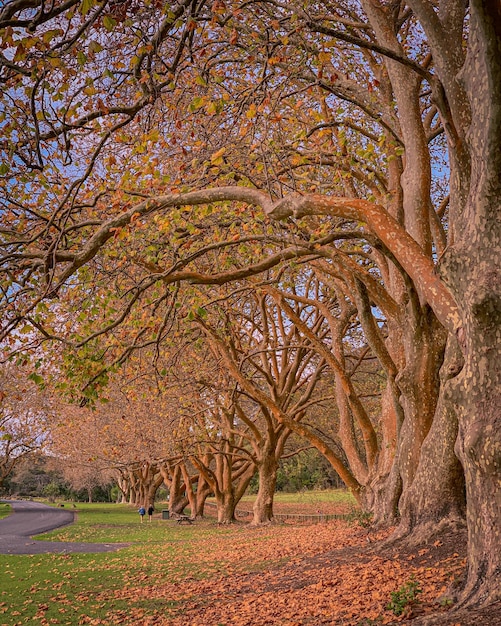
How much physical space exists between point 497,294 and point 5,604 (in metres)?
9.99

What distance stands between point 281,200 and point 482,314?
262 cm

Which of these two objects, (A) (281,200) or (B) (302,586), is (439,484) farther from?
(A) (281,200)

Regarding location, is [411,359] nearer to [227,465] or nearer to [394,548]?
[394,548]

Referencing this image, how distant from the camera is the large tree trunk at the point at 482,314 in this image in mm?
4789

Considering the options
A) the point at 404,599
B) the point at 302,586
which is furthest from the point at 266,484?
the point at 404,599

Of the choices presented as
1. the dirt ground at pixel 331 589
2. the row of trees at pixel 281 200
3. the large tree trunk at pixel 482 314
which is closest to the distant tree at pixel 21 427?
the row of trees at pixel 281 200

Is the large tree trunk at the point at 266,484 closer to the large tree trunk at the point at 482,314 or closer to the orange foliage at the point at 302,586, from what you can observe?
the orange foliage at the point at 302,586

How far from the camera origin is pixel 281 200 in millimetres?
6410

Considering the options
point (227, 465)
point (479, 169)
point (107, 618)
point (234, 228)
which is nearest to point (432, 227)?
point (234, 228)

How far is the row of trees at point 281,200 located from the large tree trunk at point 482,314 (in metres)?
0.02

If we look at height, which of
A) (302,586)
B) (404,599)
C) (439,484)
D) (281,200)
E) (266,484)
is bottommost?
(302,586)

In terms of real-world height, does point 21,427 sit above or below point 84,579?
above

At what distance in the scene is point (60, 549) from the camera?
742 inches

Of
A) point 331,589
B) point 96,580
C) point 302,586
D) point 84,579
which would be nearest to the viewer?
point 331,589
